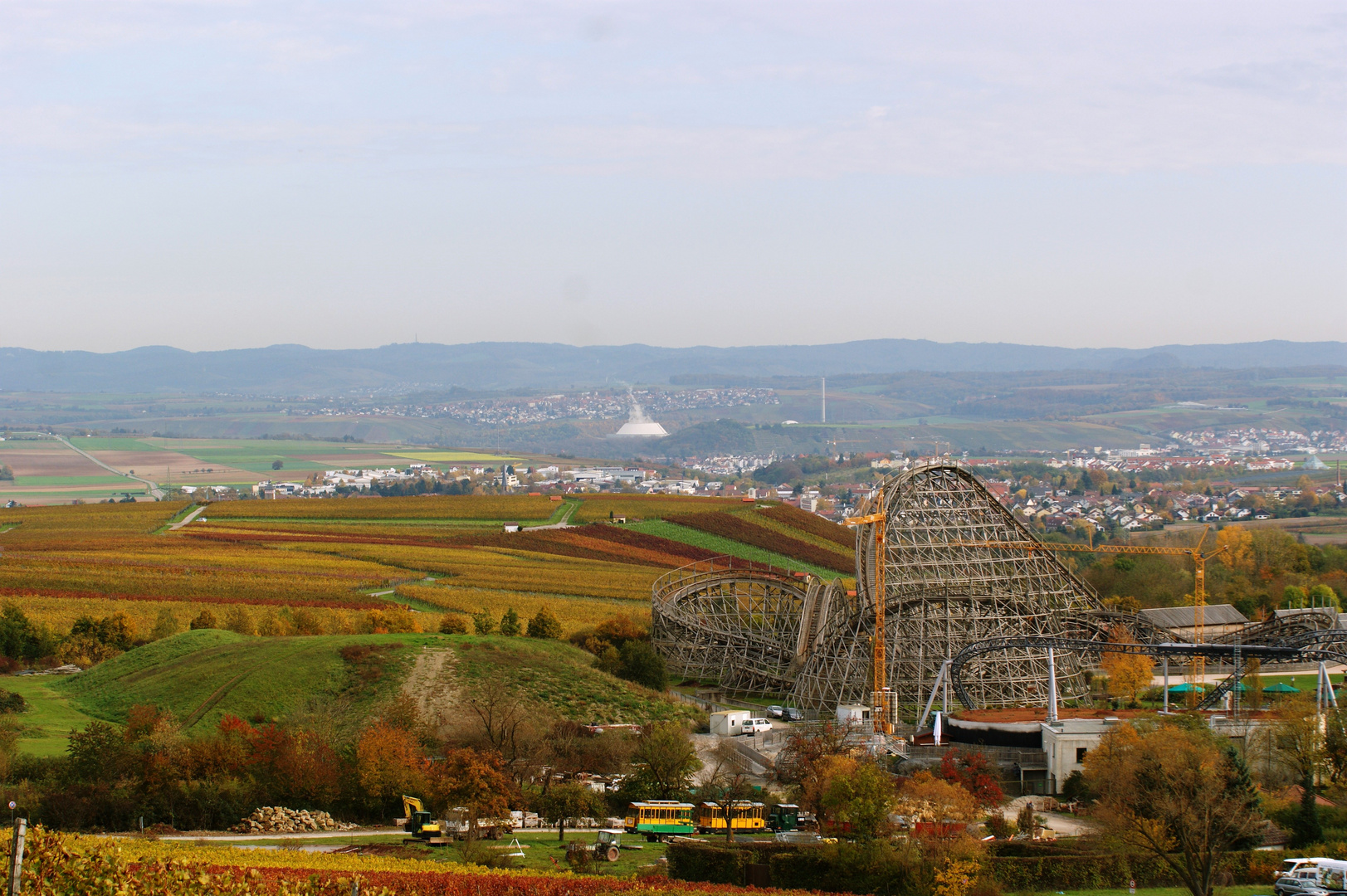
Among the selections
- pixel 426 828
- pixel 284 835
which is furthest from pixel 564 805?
pixel 284 835

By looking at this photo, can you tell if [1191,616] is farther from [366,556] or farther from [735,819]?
[366,556]

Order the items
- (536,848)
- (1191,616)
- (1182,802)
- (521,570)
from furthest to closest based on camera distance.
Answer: (521,570) → (1191,616) → (536,848) → (1182,802)

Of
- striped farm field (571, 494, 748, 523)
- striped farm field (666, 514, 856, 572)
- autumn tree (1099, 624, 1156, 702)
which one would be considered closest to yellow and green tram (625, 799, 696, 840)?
autumn tree (1099, 624, 1156, 702)

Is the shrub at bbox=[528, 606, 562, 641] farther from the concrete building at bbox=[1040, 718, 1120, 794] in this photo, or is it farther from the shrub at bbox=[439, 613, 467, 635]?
the concrete building at bbox=[1040, 718, 1120, 794]

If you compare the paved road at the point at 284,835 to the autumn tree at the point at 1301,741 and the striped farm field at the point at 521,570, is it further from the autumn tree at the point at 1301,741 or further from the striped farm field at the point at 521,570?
the striped farm field at the point at 521,570

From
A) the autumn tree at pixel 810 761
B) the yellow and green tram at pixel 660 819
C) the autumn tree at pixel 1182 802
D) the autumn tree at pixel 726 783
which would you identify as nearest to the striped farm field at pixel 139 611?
the autumn tree at pixel 726 783
